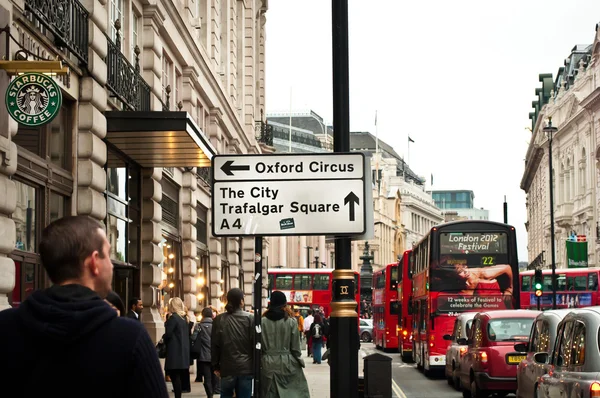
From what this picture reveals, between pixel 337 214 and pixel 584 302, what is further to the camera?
pixel 584 302

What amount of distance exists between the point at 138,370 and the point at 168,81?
24.6m

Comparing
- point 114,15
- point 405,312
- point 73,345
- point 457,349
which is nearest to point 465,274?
point 457,349

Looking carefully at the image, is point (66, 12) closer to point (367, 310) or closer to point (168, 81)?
point (168, 81)

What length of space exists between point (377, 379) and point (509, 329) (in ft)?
39.9

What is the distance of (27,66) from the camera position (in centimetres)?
1309

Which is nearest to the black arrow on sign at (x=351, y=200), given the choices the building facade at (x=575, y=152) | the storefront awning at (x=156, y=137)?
the storefront awning at (x=156, y=137)

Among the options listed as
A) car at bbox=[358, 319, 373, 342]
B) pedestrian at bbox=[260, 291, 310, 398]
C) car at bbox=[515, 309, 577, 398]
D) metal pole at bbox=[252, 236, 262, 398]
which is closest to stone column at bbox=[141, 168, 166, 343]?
car at bbox=[515, 309, 577, 398]

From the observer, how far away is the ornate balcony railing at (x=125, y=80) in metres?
20.1

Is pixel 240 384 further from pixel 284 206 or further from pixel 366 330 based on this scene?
pixel 366 330

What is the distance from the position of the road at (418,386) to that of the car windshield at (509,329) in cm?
190

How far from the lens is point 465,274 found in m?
29.4

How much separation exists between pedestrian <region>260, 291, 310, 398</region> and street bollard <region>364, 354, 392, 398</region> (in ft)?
5.33

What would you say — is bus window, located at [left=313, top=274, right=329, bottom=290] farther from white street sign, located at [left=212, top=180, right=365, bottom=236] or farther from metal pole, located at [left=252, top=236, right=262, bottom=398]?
white street sign, located at [left=212, top=180, right=365, bottom=236]

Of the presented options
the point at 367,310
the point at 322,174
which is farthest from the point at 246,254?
the point at 367,310
